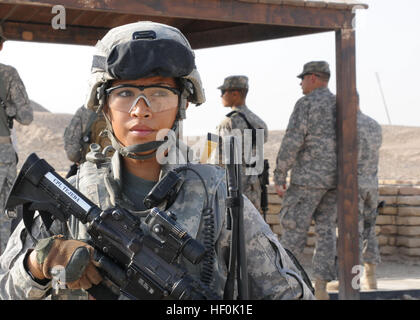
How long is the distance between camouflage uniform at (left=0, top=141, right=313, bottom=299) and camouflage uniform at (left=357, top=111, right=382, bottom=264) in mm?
3980

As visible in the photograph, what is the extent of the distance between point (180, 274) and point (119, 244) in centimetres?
20

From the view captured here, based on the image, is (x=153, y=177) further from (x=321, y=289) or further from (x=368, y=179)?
(x=368, y=179)

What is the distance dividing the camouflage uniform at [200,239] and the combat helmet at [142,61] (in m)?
0.15

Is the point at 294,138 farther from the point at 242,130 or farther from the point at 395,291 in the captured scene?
the point at 395,291

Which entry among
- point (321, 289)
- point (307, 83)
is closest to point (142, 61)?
point (307, 83)

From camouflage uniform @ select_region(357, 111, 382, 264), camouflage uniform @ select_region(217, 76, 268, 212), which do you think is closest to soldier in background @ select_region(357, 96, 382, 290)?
camouflage uniform @ select_region(357, 111, 382, 264)

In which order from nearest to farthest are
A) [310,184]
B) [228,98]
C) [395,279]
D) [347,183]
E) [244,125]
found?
1. [347,183]
2. [310,184]
3. [244,125]
4. [228,98]
5. [395,279]

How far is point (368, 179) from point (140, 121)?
4680 mm

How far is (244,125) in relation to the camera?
Result: 270 inches

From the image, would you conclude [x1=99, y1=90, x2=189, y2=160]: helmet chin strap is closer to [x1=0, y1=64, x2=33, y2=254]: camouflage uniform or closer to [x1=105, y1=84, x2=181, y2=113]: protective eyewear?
[x1=105, y1=84, x2=181, y2=113]: protective eyewear

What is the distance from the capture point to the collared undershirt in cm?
213

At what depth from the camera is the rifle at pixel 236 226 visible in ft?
5.91

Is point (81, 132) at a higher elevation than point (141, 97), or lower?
higher

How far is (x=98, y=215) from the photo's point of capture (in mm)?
1913
